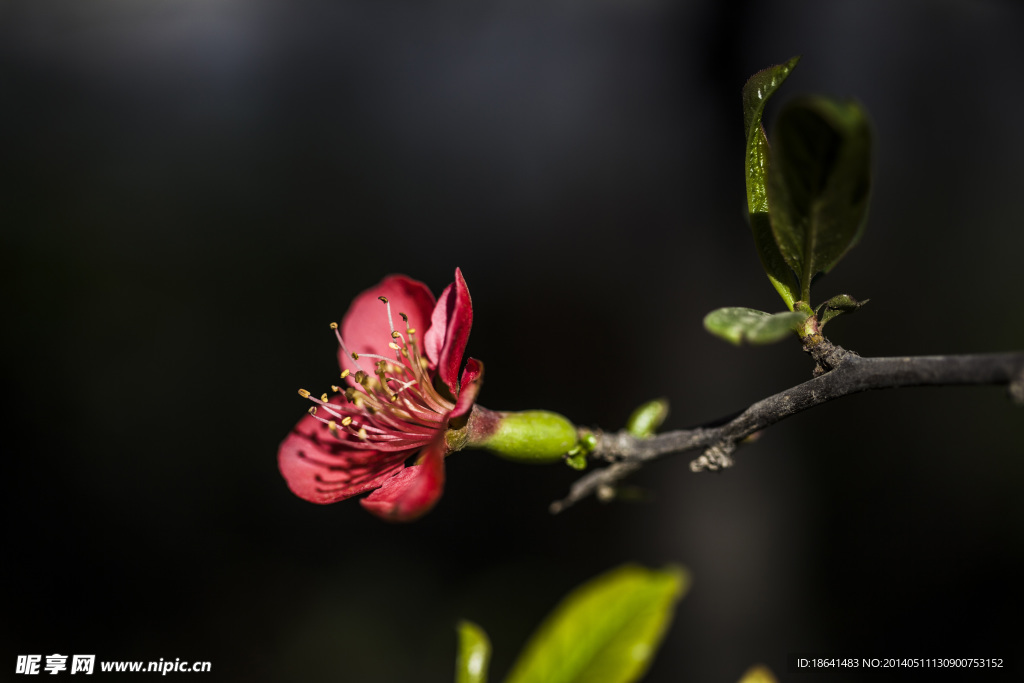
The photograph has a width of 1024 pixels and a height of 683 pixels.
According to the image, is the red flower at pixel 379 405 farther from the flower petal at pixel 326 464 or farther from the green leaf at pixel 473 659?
the green leaf at pixel 473 659

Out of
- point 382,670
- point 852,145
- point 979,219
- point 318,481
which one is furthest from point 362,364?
point 979,219

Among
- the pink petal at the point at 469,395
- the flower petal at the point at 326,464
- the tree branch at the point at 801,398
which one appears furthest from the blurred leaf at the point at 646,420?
the flower petal at the point at 326,464

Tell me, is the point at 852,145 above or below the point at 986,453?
above

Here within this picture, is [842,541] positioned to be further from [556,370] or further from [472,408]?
[472,408]

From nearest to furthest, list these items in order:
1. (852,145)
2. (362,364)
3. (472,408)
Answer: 1. (852,145)
2. (472,408)
3. (362,364)

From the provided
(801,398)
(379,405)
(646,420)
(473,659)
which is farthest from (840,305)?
(379,405)

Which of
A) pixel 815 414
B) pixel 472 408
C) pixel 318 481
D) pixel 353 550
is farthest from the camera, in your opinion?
pixel 353 550

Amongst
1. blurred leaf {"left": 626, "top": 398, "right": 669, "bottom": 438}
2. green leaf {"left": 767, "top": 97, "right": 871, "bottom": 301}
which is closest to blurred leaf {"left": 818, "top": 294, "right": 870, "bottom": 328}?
green leaf {"left": 767, "top": 97, "right": 871, "bottom": 301}
